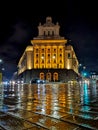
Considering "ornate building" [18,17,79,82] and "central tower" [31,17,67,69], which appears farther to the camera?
"central tower" [31,17,67,69]

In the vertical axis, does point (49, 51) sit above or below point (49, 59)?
above

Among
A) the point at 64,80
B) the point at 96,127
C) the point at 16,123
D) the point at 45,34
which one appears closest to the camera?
the point at 96,127

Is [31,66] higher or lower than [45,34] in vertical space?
lower

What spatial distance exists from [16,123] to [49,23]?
106 meters

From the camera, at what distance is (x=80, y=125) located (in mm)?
3873

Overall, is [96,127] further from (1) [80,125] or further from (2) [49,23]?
(2) [49,23]

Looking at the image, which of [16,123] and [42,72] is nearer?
[16,123]

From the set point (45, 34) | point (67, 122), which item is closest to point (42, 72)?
point (45, 34)

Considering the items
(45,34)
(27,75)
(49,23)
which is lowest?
(27,75)

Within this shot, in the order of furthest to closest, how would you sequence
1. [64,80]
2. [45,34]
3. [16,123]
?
[45,34]
[64,80]
[16,123]

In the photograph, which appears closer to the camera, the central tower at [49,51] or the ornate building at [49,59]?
the ornate building at [49,59]

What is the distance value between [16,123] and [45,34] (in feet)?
330

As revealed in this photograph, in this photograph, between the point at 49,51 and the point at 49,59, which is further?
the point at 49,51

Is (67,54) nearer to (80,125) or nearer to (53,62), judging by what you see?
(53,62)
